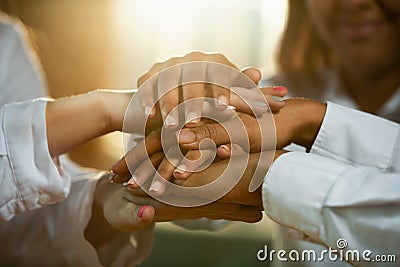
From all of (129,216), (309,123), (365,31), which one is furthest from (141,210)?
(365,31)

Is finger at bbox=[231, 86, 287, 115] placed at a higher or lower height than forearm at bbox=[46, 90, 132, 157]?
higher

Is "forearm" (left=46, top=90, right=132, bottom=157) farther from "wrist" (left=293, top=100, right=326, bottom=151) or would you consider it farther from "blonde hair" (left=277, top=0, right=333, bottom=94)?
"blonde hair" (left=277, top=0, right=333, bottom=94)

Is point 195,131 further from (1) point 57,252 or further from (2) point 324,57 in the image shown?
(2) point 324,57

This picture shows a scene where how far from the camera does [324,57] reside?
2.04 feet

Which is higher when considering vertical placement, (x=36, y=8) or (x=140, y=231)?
(x=36, y=8)

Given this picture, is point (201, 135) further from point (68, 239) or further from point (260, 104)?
point (68, 239)

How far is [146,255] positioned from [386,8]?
1.06 feet

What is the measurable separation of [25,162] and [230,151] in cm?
13

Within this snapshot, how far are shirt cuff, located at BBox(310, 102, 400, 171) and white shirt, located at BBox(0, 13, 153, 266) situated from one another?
139 mm

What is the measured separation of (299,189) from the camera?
0.31 metres

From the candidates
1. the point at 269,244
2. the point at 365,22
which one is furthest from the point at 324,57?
the point at 269,244

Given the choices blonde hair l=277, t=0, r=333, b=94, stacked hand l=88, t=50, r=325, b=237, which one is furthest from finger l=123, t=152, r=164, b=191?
blonde hair l=277, t=0, r=333, b=94

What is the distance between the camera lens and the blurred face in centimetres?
53

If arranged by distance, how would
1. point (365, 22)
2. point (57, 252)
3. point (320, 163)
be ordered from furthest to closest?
point (365, 22)
point (57, 252)
point (320, 163)
